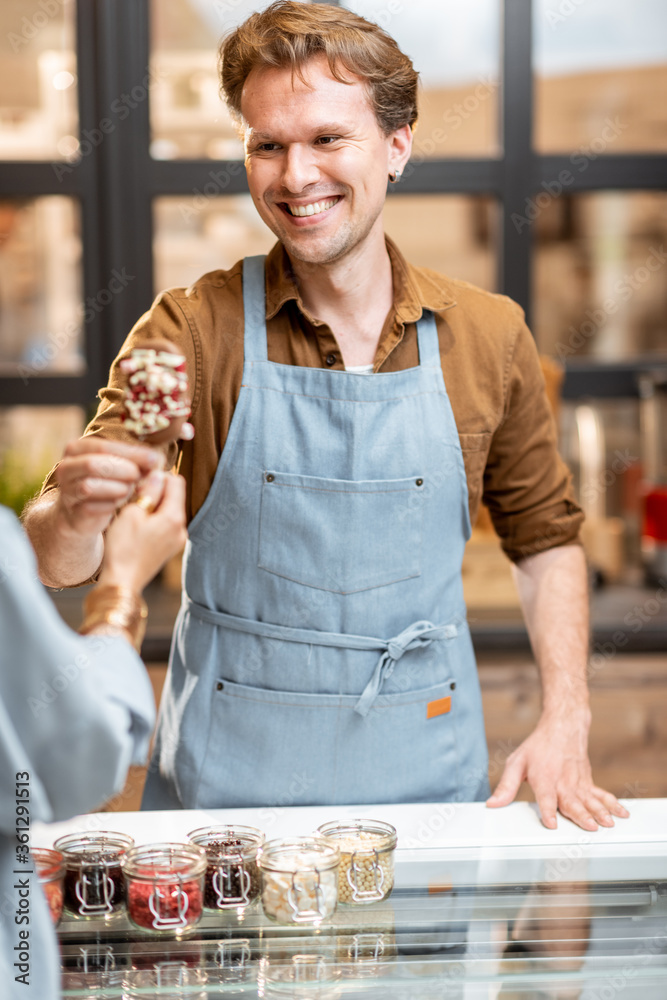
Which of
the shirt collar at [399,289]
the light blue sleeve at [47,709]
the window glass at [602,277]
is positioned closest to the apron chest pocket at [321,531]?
the shirt collar at [399,289]

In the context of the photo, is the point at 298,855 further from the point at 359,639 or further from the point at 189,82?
the point at 189,82

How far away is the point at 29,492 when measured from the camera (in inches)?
101

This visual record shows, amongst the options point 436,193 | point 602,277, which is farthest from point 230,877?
point 602,277

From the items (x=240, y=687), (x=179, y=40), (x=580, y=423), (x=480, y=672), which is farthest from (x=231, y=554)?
(x=179, y=40)

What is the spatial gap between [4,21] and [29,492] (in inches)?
51.6

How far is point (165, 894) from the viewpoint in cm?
93

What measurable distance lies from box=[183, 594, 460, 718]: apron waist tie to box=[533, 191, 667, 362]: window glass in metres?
1.85

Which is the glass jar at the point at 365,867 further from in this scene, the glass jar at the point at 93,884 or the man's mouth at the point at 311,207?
the man's mouth at the point at 311,207

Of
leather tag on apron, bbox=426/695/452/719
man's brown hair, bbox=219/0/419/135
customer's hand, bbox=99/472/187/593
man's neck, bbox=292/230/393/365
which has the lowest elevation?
leather tag on apron, bbox=426/695/452/719

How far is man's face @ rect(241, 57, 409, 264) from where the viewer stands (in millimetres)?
1290

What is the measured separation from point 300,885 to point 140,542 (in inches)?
14.7

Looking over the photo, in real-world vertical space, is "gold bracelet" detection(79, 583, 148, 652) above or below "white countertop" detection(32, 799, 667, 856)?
above

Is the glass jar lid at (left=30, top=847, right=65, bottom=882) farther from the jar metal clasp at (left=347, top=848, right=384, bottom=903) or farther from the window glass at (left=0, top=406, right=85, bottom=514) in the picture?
the window glass at (left=0, top=406, right=85, bottom=514)

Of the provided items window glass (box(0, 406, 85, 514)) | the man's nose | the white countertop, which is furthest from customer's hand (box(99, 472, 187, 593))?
window glass (box(0, 406, 85, 514))
